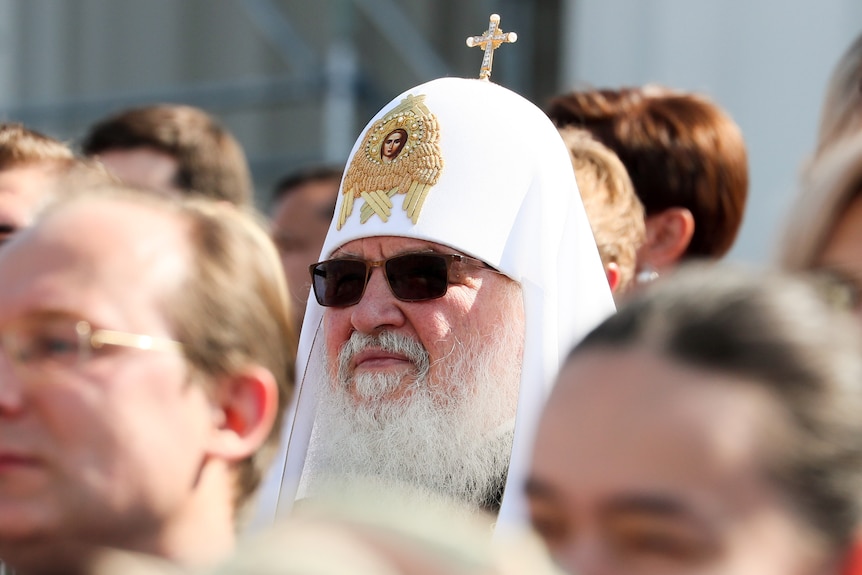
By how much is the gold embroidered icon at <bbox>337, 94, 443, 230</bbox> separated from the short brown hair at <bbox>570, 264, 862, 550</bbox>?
174 centimetres

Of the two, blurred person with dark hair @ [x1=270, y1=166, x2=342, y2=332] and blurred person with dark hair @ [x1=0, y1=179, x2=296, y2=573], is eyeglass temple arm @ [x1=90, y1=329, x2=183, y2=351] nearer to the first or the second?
blurred person with dark hair @ [x1=0, y1=179, x2=296, y2=573]

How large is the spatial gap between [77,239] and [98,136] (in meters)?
3.34

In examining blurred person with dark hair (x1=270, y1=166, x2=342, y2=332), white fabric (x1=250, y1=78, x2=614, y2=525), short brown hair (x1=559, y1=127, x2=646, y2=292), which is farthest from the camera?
blurred person with dark hair (x1=270, y1=166, x2=342, y2=332)

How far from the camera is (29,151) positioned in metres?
3.87

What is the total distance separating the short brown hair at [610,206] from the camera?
152 inches

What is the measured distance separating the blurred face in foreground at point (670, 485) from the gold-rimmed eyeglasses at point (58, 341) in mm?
674

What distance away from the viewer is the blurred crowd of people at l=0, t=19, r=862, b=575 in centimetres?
179

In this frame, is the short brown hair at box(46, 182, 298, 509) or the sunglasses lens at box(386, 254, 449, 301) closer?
the short brown hair at box(46, 182, 298, 509)

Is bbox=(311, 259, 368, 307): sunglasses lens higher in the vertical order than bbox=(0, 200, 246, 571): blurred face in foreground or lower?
lower

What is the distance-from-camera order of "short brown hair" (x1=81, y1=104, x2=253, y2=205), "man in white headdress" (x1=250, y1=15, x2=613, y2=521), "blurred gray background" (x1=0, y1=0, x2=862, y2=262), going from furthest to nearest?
"blurred gray background" (x1=0, y1=0, x2=862, y2=262)
"short brown hair" (x1=81, y1=104, x2=253, y2=205)
"man in white headdress" (x1=250, y1=15, x2=613, y2=521)

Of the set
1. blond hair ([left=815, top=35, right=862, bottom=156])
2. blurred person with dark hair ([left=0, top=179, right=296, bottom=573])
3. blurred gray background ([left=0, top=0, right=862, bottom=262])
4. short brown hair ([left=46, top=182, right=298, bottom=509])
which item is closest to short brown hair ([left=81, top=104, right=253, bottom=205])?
blurred gray background ([left=0, top=0, right=862, bottom=262])

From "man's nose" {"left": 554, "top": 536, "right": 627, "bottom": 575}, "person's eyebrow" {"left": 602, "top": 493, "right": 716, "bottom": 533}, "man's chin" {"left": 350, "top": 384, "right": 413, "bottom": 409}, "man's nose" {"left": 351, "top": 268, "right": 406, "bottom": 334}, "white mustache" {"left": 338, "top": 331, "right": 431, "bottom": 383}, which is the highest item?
"person's eyebrow" {"left": 602, "top": 493, "right": 716, "bottom": 533}

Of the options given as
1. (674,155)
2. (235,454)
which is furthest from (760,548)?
(674,155)

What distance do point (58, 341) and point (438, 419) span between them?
152 centimetres
